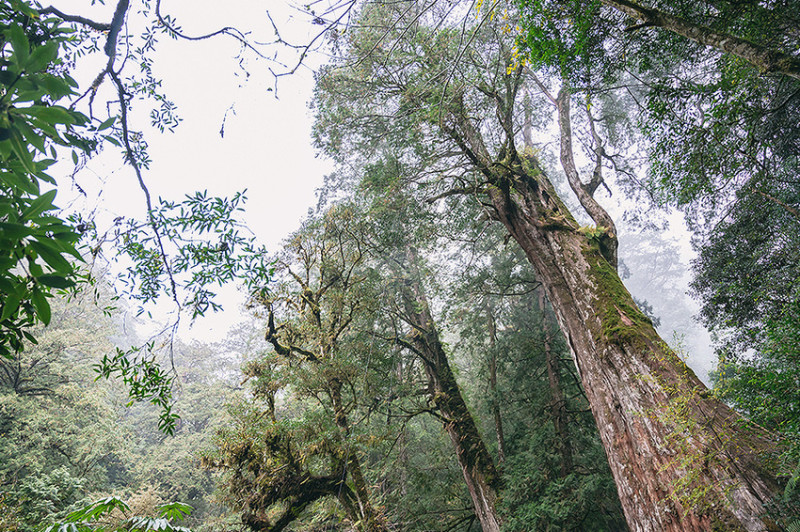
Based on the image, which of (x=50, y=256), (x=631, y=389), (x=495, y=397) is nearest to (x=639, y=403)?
(x=631, y=389)

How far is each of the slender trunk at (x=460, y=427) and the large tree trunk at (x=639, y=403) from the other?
2.64m

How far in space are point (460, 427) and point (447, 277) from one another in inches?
136

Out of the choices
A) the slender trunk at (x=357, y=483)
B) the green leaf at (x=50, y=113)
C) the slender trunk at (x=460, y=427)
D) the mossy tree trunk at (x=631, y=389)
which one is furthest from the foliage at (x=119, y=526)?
the slender trunk at (x=460, y=427)

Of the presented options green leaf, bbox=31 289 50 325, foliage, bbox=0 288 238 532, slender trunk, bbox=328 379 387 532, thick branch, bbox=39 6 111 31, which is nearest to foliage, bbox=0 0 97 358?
green leaf, bbox=31 289 50 325

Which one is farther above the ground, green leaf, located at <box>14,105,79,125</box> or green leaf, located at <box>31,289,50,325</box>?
green leaf, located at <box>14,105,79,125</box>

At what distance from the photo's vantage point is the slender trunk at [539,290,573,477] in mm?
5883

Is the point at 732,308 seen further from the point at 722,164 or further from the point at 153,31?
the point at 153,31

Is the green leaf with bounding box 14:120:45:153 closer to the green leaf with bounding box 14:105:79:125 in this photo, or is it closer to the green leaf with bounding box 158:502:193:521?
the green leaf with bounding box 14:105:79:125

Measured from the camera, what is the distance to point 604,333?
11.0 feet

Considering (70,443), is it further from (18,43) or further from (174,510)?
(18,43)

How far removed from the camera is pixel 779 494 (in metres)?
1.97

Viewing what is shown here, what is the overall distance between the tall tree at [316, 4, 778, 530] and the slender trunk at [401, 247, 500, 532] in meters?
2.70

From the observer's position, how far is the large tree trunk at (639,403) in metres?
2.15

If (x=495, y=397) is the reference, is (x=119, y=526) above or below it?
below
